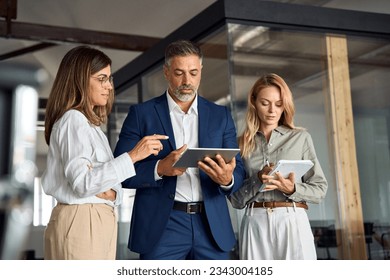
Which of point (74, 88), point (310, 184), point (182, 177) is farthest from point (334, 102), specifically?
point (74, 88)

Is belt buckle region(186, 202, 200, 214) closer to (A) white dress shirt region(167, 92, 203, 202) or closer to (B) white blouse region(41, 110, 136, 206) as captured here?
(A) white dress shirt region(167, 92, 203, 202)

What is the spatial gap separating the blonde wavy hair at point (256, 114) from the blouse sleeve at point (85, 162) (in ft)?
2.82

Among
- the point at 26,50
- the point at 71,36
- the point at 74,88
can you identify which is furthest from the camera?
the point at 26,50

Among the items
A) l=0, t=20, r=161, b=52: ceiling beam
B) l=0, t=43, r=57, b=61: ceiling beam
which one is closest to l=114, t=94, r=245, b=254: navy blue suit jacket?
l=0, t=20, r=161, b=52: ceiling beam

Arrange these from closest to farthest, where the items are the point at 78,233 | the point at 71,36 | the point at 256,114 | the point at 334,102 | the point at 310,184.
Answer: the point at 78,233, the point at 310,184, the point at 256,114, the point at 334,102, the point at 71,36

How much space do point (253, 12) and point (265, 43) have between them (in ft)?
0.87

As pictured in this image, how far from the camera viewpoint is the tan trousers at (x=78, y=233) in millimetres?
2293

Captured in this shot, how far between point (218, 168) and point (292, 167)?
0.43 meters

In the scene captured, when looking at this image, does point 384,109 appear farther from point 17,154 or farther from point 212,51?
point 17,154

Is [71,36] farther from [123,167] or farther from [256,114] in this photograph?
[123,167]

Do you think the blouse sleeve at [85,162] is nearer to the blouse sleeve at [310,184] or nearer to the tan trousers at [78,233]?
the tan trousers at [78,233]

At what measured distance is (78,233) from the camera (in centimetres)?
229

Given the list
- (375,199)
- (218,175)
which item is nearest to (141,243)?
(218,175)

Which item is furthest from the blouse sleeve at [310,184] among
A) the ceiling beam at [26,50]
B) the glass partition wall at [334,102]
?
the ceiling beam at [26,50]
